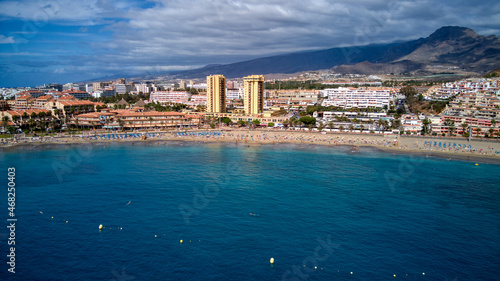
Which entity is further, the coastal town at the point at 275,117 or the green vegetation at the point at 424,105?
the green vegetation at the point at 424,105

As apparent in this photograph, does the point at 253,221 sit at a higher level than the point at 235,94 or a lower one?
lower

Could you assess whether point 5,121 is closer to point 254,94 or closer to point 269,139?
point 269,139

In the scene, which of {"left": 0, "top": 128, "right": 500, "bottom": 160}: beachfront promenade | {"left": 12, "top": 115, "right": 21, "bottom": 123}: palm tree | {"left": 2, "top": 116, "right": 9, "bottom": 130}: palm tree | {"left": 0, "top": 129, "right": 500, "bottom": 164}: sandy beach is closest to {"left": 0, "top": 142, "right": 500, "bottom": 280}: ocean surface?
{"left": 0, "top": 129, "right": 500, "bottom": 164}: sandy beach

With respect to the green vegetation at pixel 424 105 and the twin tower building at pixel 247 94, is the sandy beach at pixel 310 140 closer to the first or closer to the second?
the twin tower building at pixel 247 94

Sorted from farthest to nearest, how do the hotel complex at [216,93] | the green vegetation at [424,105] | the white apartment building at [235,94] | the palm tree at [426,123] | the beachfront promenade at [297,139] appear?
the white apartment building at [235,94] → the hotel complex at [216,93] → the green vegetation at [424,105] → the palm tree at [426,123] → the beachfront promenade at [297,139]

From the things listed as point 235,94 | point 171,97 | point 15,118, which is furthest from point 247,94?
point 15,118

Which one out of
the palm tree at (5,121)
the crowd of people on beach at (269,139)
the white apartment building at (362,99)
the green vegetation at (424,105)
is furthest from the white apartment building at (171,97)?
the green vegetation at (424,105)

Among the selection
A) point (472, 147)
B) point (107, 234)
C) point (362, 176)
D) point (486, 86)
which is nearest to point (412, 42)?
point (486, 86)

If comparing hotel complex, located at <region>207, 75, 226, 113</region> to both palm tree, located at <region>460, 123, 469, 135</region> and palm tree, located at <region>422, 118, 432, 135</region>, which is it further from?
palm tree, located at <region>460, 123, 469, 135</region>
